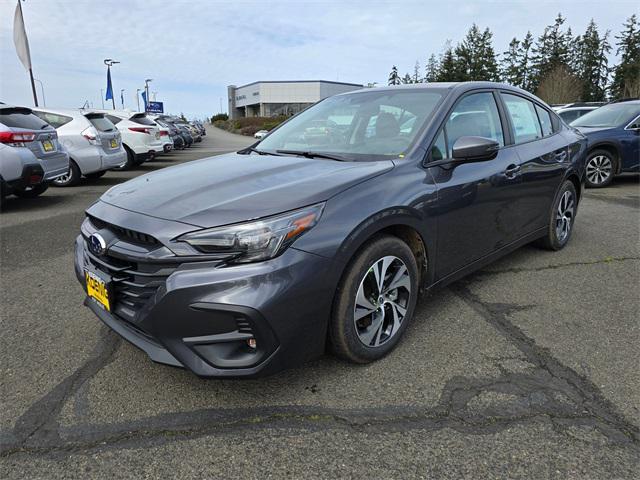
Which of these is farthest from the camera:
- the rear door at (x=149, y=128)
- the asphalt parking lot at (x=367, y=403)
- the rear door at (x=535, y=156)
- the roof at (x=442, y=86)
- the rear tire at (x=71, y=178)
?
the rear door at (x=149, y=128)

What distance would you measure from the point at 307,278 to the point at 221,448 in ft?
2.68

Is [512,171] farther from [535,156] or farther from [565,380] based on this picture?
[565,380]

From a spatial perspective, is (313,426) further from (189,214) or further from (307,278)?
(189,214)

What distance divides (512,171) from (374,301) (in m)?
1.75

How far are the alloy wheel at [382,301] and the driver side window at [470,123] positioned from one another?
2.64 ft

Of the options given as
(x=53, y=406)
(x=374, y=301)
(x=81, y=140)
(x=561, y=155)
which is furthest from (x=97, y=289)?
(x=81, y=140)

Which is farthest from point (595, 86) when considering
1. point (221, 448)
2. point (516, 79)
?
point (221, 448)

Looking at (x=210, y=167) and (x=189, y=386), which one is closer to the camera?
(x=189, y=386)

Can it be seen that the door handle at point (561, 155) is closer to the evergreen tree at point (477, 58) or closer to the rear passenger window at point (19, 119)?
the rear passenger window at point (19, 119)

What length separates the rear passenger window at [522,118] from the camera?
3861mm

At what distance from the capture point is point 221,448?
202cm

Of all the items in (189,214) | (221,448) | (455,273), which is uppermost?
(189,214)

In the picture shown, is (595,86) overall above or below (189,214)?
above

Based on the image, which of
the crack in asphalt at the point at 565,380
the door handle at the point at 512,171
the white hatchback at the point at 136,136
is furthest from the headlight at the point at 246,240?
the white hatchback at the point at 136,136
